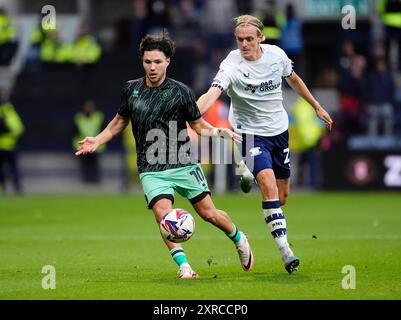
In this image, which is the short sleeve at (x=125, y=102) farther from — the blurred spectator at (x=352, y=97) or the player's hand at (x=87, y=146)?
the blurred spectator at (x=352, y=97)

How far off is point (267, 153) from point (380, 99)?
646 inches

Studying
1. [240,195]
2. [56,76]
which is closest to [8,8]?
[56,76]

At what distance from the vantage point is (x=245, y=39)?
1227 centimetres

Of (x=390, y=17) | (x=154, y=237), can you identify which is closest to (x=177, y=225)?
(x=154, y=237)

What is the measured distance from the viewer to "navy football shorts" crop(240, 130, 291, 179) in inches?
485

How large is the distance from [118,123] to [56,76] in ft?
65.4

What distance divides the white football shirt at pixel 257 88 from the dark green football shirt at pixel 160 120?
37.0 inches

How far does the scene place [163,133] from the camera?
11.5 meters

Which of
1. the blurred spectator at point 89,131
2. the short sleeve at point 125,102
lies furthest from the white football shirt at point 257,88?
the blurred spectator at point 89,131

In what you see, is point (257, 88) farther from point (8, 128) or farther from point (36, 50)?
point (36, 50)

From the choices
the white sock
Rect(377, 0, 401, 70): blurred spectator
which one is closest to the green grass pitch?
the white sock

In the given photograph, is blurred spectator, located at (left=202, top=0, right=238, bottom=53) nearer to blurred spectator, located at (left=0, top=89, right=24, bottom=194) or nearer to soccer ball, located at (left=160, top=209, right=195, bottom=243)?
blurred spectator, located at (left=0, top=89, right=24, bottom=194)

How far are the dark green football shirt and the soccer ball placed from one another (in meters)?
0.66
